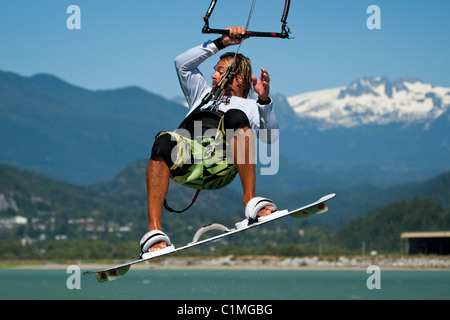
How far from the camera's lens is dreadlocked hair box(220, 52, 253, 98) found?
7.04 m

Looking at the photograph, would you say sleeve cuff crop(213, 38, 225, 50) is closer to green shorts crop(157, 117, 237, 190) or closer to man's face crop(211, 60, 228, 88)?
man's face crop(211, 60, 228, 88)

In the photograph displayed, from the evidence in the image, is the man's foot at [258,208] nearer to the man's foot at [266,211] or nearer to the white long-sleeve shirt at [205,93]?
the man's foot at [266,211]

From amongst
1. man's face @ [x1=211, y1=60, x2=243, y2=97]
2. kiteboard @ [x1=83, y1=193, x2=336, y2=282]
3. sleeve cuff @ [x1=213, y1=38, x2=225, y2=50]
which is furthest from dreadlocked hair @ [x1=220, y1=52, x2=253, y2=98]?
kiteboard @ [x1=83, y1=193, x2=336, y2=282]

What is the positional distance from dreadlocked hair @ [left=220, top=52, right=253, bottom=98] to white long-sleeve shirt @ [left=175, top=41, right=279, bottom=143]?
0.11m

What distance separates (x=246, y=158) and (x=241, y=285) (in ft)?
272

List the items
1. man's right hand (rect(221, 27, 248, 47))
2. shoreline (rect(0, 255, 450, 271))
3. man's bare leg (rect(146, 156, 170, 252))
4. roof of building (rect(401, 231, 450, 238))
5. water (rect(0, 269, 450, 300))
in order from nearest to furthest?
man's right hand (rect(221, 27, 248, 47)) → man's bare leg (rect(146, 156, 170, 252)) → water (rect(0, 269, 450, 300)) → roof of building (rect(401, 231, 450, 238)) → shoreline (rect(0, 255, 450, 271))

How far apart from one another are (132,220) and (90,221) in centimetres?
921

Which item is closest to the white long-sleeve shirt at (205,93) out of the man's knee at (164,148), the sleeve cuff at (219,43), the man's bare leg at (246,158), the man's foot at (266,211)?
the sleeve cuff at (219,43)

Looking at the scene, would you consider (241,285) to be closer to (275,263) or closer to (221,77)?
(275,263)

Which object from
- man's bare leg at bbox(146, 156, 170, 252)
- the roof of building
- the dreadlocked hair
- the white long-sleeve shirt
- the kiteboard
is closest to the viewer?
the kiteboard

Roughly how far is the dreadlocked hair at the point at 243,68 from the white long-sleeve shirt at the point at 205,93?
0.36ft

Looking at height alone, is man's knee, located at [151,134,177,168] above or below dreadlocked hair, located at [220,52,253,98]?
below

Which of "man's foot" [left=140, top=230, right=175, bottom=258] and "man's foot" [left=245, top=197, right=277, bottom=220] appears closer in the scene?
"man's foot" [left=245, top=197, right=277, bottom=220]
